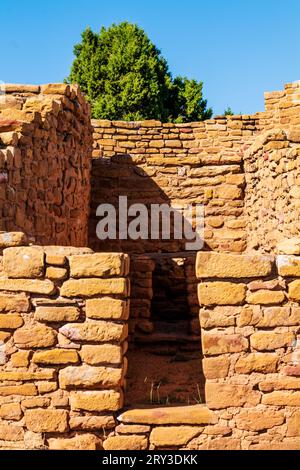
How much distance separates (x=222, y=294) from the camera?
3311 millimetres

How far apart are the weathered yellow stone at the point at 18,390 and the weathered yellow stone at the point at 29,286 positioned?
0.62 metres

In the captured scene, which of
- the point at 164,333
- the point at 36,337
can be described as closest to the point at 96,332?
the point at 36,337

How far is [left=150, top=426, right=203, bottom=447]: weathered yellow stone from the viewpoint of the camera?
3260 millimetres

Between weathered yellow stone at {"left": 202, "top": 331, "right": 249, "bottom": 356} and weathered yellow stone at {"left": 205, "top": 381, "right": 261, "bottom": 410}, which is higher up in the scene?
weathered yellow stone at {"left": 202, "top": 331, "right": 249, "bottom": 356}

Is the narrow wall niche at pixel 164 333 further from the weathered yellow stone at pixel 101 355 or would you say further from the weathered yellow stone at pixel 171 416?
the weathered yellow stone at pixel 101 355

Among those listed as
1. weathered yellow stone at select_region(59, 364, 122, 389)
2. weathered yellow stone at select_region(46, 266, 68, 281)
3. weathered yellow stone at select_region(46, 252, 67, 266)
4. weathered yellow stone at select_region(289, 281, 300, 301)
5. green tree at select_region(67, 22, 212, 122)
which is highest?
green tree at select_region(67, 22, 212, 122)

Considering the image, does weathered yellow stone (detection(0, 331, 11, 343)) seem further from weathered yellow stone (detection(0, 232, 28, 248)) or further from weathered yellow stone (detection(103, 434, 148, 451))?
weathered yellow stone (detection(103, 434, 148, 451))

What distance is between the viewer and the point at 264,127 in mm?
9438

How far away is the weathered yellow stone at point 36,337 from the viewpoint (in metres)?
3.33

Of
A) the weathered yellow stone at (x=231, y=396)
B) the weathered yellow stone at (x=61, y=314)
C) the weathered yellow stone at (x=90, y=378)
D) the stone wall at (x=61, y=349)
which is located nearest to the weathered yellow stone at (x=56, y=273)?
the stone wall at (x=61, y=349)

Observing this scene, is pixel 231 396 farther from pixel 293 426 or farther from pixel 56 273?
pixel 56 273

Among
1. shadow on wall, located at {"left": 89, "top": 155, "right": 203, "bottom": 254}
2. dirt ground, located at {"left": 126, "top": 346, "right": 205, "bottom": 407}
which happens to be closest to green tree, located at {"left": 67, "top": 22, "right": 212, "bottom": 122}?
shadow on wall, located at {"left": 89, "top": 155, "right": 203, "bottom": 254}

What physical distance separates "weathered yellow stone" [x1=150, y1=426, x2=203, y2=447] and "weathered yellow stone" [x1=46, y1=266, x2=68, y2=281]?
117cm

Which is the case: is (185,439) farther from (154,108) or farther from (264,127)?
(154,108)
